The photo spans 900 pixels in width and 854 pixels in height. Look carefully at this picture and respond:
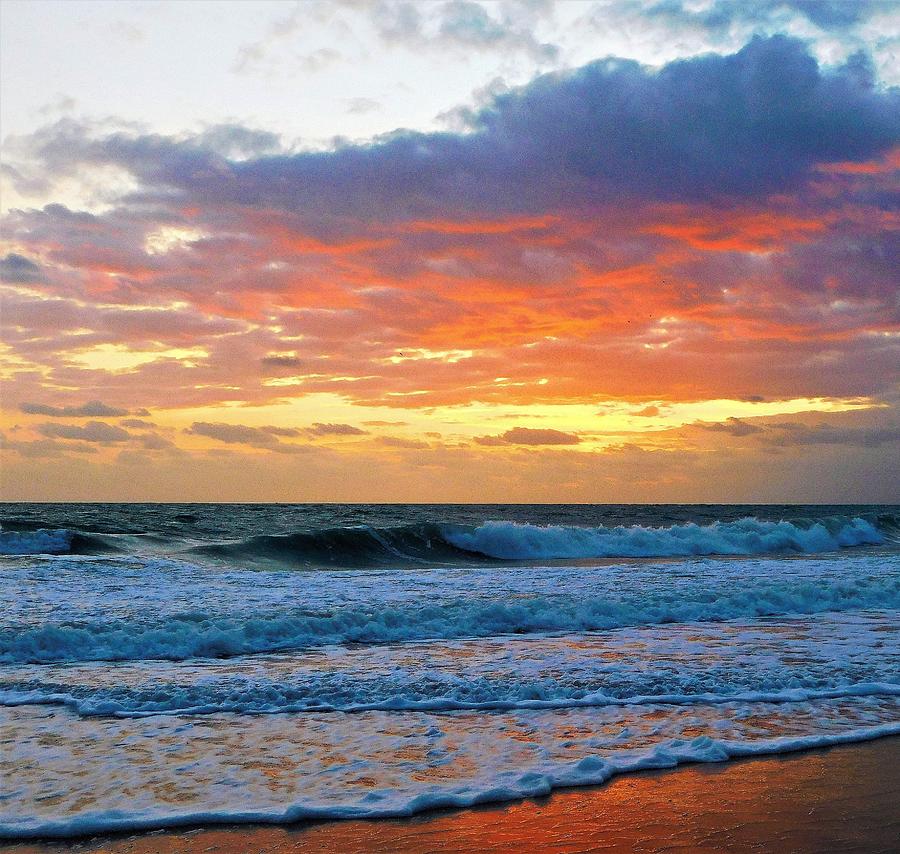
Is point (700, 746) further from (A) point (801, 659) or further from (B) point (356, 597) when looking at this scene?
(B) point (356, 597)

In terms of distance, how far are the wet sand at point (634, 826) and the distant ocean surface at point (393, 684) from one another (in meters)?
0.21

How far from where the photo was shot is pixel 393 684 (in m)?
9.06

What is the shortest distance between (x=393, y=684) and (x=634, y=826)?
13.6 ft

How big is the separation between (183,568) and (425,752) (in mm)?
15916

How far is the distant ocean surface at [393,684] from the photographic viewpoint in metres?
6.09

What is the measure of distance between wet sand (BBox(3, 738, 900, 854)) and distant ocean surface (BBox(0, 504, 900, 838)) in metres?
0.21

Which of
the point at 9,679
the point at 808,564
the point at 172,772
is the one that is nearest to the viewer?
the point at 172,772

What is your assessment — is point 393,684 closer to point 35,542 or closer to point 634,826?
point 634,826

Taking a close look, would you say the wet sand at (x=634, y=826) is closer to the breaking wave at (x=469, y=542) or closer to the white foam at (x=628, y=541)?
the breaking wave at (x=469, y=542)

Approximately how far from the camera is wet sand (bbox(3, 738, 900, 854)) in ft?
16.6

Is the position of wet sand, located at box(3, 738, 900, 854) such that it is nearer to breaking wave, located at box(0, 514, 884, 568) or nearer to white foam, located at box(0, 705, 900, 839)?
white foam, located at box(0, 705, 900, 839)

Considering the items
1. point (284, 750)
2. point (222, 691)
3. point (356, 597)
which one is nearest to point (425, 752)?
point (284, 750)

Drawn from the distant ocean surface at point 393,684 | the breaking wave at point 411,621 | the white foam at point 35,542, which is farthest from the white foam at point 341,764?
the white foam at point 35,542

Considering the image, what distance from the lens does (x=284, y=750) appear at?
685 centimetres
